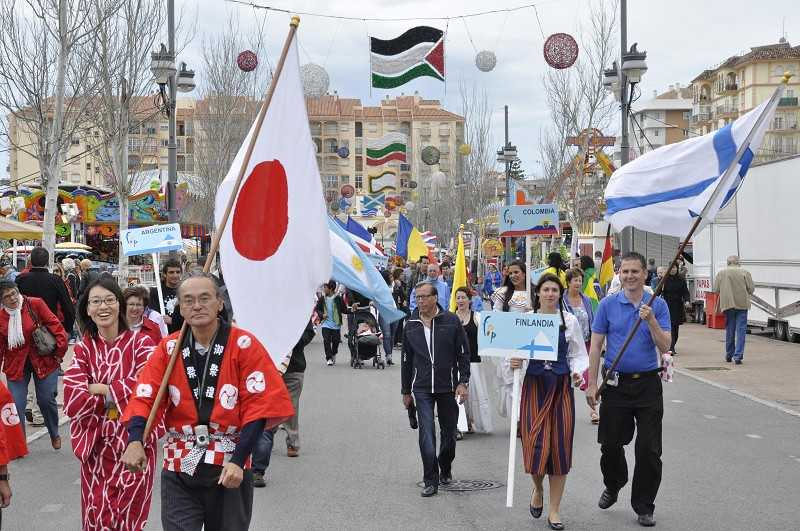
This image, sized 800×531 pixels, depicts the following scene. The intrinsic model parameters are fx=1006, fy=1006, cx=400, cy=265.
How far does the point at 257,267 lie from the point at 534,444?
267 centimetres

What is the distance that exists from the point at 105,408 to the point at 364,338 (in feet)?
39.5

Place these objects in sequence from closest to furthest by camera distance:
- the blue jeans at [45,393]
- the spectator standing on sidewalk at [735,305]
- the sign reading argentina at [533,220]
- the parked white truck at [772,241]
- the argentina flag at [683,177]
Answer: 1. the argentina flag at [683,177]
2. the blue jeans at [45,393]
3. the sign reading argentina at [533,220]
4. the spectator standing on sidewalk at [735,305]
5. the parked white truck at [772,241]

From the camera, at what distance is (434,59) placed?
20609mm

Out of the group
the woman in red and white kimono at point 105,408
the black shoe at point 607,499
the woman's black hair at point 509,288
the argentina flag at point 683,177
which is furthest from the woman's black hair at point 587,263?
the woman in red and white kimono at point 105,408

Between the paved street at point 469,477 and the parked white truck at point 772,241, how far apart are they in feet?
27.9

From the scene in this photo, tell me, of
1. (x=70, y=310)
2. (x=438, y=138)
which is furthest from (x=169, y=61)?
(x=438, y=138)

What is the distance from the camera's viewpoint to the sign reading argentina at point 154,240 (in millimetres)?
12031

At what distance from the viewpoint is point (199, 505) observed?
4.31 m

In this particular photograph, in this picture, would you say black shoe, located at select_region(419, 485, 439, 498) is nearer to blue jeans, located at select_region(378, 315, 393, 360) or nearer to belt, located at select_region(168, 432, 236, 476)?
belt, located at select_region(168, 432, 236, 476)

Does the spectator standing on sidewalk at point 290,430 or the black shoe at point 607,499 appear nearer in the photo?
the black shoe at point 607,499

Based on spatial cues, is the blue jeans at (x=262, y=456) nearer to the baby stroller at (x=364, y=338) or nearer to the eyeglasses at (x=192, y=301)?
the eyeglasses at (x=192, y=301)

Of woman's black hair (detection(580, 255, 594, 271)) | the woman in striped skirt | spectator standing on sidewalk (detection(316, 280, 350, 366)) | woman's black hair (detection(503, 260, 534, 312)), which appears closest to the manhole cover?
the woman in striped skirt

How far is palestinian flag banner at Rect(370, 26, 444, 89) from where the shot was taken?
20.2 m

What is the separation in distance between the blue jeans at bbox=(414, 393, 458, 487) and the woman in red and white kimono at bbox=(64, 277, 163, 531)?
281cm
